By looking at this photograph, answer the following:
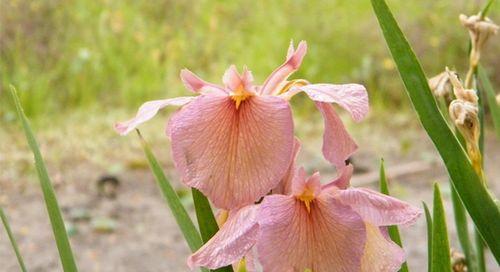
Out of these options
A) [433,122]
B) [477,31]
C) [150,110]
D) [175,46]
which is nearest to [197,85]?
[150,110]

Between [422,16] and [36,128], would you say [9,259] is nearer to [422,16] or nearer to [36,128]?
[36,128]

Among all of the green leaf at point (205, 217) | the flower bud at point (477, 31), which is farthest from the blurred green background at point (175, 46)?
the green leaf at point (205, 217)

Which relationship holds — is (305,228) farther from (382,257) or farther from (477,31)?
(477,31)

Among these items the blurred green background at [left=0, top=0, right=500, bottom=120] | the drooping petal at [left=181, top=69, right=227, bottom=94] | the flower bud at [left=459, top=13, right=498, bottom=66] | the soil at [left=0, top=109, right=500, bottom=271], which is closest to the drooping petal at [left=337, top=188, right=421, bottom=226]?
the drooping petal at [left=181, top=69, right=227, bottom=94]

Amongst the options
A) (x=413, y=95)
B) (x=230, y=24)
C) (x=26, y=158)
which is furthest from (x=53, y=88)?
(x=413, y=95)

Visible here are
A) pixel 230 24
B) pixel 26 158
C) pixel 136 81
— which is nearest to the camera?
pixel 26 158

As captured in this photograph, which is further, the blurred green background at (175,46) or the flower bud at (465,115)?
the blurred green background at (175,46)

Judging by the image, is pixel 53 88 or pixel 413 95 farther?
pixel 53 88

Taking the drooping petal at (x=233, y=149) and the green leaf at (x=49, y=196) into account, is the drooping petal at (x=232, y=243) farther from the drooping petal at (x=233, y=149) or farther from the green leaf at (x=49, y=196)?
the green leaf at (x=49, y=196)
